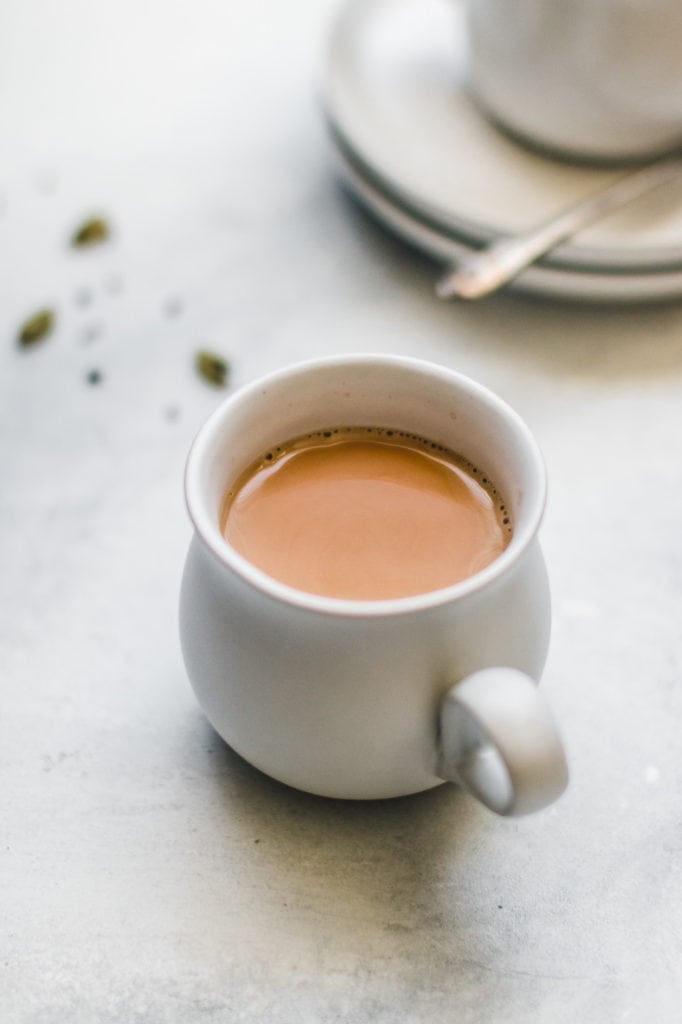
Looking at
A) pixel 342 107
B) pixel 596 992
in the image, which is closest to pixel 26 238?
pixel 342 107

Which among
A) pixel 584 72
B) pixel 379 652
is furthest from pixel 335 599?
pixel 584 72

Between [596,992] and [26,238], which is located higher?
[26,238]

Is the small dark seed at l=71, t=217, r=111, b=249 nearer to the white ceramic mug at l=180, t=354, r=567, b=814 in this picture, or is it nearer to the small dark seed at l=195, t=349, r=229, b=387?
the small dark seed at l=195, t=349, r=229, b=387

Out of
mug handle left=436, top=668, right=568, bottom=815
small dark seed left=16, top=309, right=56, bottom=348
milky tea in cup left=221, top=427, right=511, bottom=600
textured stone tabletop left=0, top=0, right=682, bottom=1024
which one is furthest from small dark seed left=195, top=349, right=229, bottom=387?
mug handle left=436, top=668, right=568, bottom=815

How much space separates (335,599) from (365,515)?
0.11 meters

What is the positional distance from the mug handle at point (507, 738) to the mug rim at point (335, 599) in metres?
0.04

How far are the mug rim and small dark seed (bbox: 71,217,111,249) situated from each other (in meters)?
0.49

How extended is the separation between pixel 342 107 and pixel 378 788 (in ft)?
2.22

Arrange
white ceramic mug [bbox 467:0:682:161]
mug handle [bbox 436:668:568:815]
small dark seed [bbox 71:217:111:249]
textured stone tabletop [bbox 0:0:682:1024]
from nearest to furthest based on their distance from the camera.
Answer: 1. mug handle [bbox 436:668:568:815]
2. textured stone tabletop [bbox 0:0:682:1024]
3. white ceramic mug [bbox 467:0:682:161]
4. small dark seed [bbox 71:217:111:249]

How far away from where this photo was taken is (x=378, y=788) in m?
0.56

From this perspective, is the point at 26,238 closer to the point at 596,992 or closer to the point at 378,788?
the point at 378,788

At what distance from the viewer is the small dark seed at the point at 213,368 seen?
89cm

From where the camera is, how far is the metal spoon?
2.79 feet

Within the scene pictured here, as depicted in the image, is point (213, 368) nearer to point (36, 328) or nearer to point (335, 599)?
point (36, 328)
